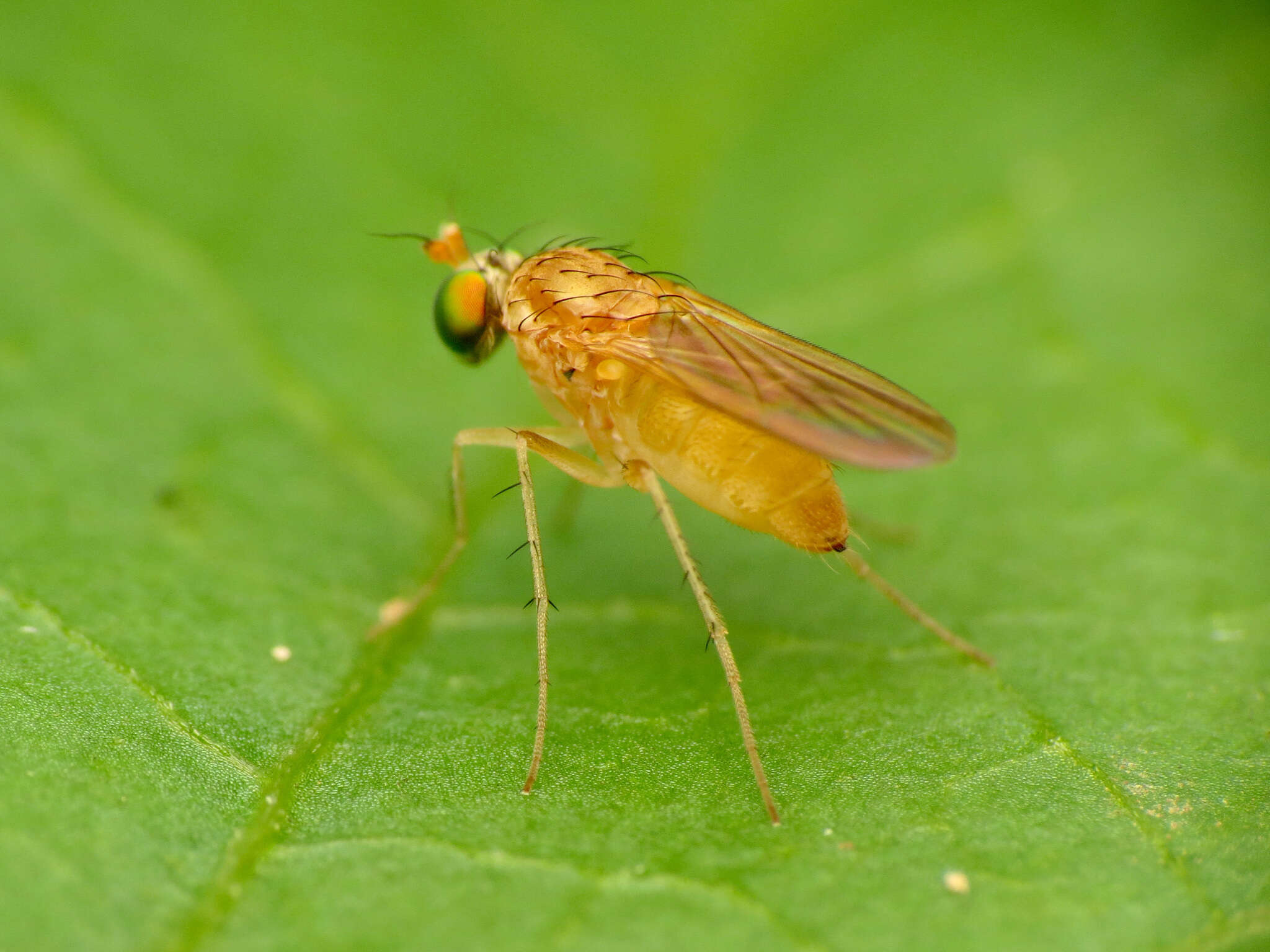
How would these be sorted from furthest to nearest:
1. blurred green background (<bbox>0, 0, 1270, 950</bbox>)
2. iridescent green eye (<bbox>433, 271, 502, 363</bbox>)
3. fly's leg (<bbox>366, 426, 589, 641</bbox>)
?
iridescent green eye (<bbox>433, 271, 502, 363</bbox>)
fly's leg (<bbox>366, 426, 589, 641</bbox>)
blurred green background (<bbox>0, 0, 1270, 950</bbox>)

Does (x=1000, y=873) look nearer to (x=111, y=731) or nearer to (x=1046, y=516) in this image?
(x=1046, y=516)

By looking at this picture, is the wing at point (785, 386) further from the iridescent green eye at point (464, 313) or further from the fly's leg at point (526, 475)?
the iridescent green eye at point (464, 313)

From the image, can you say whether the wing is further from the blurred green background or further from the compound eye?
the blurred green background

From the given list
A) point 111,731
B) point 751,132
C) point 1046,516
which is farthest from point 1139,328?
point 111,731

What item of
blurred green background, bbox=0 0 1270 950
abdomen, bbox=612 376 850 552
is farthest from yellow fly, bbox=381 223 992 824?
blurred green background, bbox=0 0 1270 950

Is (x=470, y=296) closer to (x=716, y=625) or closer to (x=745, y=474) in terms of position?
(x=745, y=474)

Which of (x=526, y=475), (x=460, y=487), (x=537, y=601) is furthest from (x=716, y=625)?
(x=460, y=487)

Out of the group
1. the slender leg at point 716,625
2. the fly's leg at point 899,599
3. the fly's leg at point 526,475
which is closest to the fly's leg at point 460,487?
the fly's leg at point 526,475
